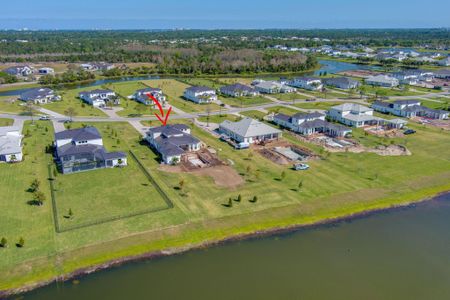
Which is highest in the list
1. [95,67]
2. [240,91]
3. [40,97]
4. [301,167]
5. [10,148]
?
[95,67]

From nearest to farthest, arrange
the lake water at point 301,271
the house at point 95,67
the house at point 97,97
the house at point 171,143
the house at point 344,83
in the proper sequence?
the lake water at point 301,271 < the house at point 171,143 < the house at point 97,97 < the house at point 344,83 < the house at point 95,67

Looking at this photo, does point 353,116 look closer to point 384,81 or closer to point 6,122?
point 384,81

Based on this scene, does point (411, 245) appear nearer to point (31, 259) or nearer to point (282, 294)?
point (282, 294)

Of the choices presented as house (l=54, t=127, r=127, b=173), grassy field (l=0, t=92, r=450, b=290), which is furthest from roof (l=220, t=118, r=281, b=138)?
house (l=54, t=127, r=127, b=173)

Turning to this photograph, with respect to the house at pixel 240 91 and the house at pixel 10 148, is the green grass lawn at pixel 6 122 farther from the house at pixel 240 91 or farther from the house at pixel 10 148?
the house at pixel 240 91

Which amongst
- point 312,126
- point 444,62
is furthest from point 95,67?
point 444,62

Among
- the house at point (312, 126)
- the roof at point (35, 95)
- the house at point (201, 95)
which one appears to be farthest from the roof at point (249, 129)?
the roof at point (35, 95)
